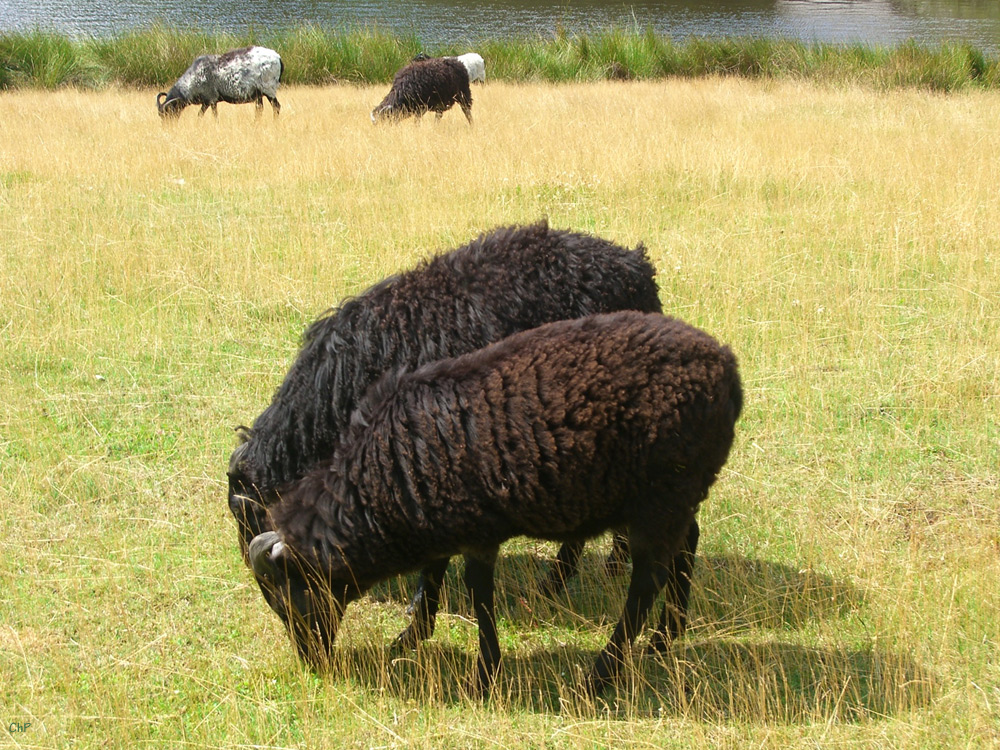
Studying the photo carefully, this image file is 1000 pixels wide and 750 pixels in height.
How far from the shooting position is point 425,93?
50.2 ft

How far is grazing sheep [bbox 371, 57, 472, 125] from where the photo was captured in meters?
15.3

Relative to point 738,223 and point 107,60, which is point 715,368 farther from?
point 107,60

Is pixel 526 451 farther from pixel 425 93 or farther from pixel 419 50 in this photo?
pixel 419 50

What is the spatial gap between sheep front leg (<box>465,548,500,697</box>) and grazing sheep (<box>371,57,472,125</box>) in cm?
1206

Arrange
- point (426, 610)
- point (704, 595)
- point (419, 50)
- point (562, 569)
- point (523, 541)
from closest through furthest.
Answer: point (426, 610)
point (704, 595)
point (562, 569)
point (523, 541)
point (419, 50)

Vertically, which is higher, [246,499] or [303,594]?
[246,499]

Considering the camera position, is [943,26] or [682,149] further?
[943,26]

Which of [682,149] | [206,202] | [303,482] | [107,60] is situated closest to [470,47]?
[107,60]

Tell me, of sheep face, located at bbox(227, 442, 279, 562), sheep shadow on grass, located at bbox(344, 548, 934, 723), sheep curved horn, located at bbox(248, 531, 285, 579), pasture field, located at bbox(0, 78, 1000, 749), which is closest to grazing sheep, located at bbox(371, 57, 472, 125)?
pasture field, located at bbox(0, 78, 1000, 749)

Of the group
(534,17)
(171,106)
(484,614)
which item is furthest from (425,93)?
(534,17)

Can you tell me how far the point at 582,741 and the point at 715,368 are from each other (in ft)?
5.05

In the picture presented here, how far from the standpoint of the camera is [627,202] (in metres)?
10.1

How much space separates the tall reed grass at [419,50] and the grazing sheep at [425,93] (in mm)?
6428

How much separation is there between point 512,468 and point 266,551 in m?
1.10
